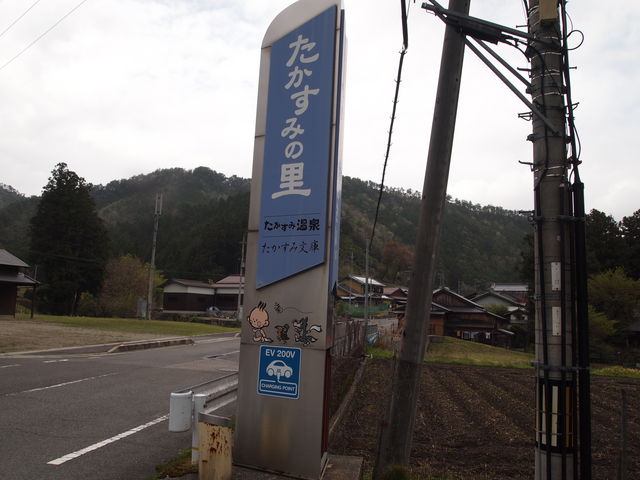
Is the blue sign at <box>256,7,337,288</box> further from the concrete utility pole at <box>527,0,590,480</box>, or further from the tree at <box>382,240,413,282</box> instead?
the tree at <box>382,240,413,282</box>

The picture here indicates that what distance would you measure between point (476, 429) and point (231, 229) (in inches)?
2679

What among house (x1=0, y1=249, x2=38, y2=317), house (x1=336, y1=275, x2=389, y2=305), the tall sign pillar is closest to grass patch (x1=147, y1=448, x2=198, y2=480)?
the tall sign pillar

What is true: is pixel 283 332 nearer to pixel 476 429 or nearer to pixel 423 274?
pixel 423 274

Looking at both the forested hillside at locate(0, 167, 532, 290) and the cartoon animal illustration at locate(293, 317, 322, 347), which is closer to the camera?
the cartoon animal illustration at locate(293, 317, 322, 347)

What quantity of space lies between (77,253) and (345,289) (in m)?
34.9

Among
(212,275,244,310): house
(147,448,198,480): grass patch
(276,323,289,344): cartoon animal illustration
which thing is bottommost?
(147,448,198,480): grass patch

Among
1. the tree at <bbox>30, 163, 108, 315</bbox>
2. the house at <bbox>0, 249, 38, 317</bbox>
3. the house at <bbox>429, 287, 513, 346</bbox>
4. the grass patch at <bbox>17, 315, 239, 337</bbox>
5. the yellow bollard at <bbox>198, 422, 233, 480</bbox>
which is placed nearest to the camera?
the yellow bollard at <bbox>198, 422, 233, 480</bbox>

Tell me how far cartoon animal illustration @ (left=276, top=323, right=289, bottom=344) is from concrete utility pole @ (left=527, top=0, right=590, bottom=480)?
233 centimetres

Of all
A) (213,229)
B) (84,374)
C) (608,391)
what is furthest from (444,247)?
(84,374)

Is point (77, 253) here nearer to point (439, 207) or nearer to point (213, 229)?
point (213, 229)

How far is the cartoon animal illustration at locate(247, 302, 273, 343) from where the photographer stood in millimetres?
5098

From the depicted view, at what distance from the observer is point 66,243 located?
43.2 metres

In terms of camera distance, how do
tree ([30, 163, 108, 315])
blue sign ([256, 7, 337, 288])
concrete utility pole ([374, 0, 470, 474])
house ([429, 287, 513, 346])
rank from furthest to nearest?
1. house ([429, 287, 513, 346])
2. tree ([30, 163, 108, 315])
3. blue sign ([256, 7, 337, 288])
4. concrete utility pole ([374, 0, 470, 474])

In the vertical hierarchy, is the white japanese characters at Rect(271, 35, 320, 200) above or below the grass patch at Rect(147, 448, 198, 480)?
above
